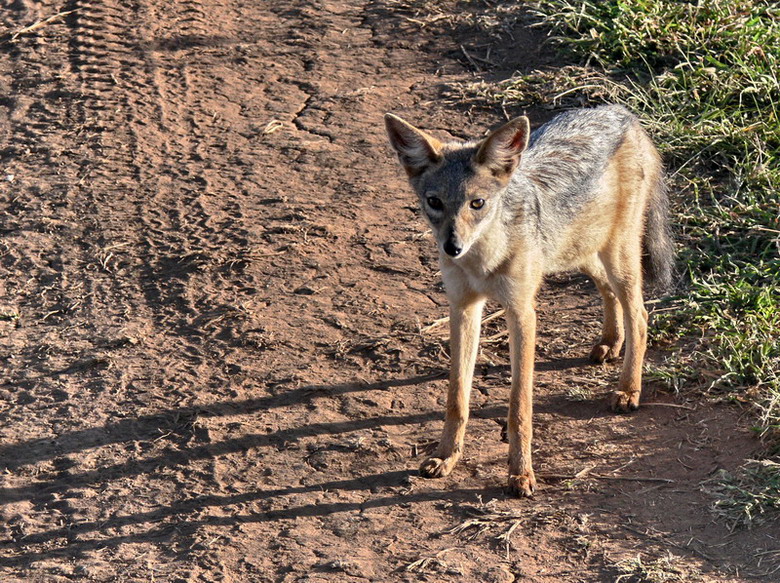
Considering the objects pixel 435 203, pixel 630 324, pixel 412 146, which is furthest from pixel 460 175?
pixel 630 324

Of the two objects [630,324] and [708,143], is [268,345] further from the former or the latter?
[708,143]

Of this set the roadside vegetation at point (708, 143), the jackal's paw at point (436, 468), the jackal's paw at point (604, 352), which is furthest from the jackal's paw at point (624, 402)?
the jackal's paw at point (436, 468)

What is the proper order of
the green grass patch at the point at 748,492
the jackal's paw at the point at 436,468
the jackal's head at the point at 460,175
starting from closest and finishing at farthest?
the green grass patch at the point at 748,492 < the jackal's head at the point at 460,175 < the jackal's paw at the point at 436,468

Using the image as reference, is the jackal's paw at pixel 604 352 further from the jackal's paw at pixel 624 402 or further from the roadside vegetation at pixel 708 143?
the jackal's paw at pixel 624 402

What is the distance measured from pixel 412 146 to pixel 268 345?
1.70 meters

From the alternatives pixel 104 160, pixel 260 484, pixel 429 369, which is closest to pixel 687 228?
pixel 429 369

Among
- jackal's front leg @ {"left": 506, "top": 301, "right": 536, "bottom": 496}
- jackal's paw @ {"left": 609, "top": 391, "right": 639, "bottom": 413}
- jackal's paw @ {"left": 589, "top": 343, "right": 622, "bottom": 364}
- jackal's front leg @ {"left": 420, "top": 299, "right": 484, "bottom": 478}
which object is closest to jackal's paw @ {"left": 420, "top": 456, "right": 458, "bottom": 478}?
jackal's front leg @ {"left": 420, "top": 299, "right": 484, "bottom": 478}

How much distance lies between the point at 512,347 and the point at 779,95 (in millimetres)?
3685

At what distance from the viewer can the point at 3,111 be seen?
8.26m

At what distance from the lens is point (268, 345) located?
245 inches

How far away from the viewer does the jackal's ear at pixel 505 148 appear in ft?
16.4

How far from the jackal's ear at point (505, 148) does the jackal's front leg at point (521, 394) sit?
0.69 meters

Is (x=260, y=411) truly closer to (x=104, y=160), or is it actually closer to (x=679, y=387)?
(x=679, y=387)

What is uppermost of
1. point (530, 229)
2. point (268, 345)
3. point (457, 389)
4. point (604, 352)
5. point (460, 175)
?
point (460, 175)
